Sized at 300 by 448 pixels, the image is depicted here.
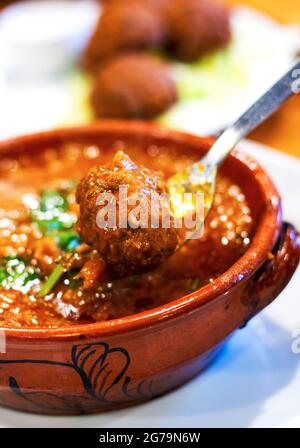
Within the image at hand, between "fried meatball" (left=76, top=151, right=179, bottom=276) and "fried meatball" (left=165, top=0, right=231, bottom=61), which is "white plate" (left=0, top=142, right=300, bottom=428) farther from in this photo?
"fried meatball" (left=165, top=0, right=231, bottom=61)

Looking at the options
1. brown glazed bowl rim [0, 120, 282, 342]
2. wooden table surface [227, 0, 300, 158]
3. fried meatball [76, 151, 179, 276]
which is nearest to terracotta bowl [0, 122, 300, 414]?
brown glazed bowl rim [0, 120, 282, 342]

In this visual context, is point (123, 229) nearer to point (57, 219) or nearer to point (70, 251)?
point (70, 251)

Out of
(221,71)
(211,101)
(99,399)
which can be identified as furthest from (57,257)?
(221,71)

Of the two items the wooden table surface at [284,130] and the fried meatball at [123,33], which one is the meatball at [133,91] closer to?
the fried meatball at [123,33]

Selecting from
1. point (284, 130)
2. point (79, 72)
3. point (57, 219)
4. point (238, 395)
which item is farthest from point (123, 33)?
point (238, 395)

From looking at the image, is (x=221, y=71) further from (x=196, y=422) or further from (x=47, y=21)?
(x=196, y=422)

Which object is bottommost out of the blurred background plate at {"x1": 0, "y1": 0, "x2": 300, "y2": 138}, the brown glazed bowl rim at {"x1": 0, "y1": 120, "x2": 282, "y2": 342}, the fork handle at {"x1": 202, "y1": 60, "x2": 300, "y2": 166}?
the blurred background plate at {"x1": 0, "y1": 0, "x2": 300, "y2": 138}
